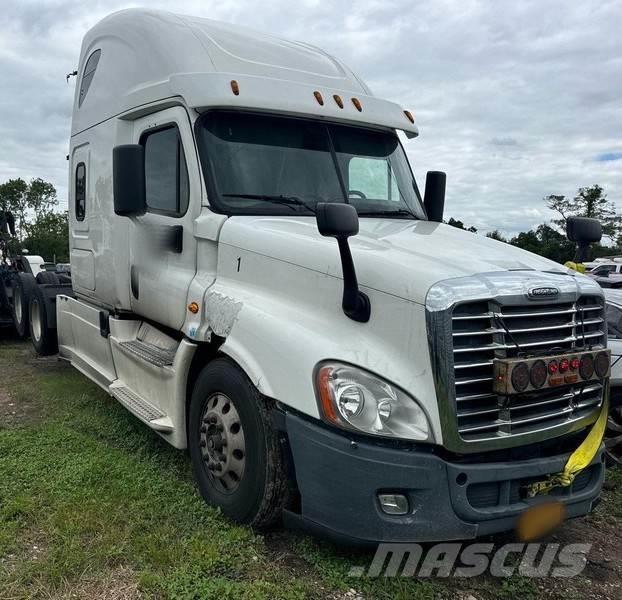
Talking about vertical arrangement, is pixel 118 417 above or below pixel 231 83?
below

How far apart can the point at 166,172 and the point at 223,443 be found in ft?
7.10

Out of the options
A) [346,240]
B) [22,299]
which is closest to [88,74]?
[22,299]

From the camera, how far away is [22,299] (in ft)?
30.9

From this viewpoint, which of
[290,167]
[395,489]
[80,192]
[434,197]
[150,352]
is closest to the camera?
[395,489]

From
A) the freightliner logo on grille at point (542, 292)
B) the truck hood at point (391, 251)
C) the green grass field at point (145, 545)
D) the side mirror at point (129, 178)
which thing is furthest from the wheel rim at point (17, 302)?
the freightliner logo on grille at point (542, 292)

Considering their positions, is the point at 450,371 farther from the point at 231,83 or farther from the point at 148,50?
the point at 148,50

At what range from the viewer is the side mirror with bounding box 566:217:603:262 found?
14.6ft

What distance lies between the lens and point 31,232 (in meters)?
58.7

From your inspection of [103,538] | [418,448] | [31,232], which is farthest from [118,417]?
[31,232]

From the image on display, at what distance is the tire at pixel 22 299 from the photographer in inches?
368

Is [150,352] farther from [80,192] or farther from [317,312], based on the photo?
[80,192]

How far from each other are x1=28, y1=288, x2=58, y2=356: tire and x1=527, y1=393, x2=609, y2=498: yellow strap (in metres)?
7.11

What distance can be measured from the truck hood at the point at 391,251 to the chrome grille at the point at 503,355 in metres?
0.26

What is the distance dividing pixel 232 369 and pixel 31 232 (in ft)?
200
